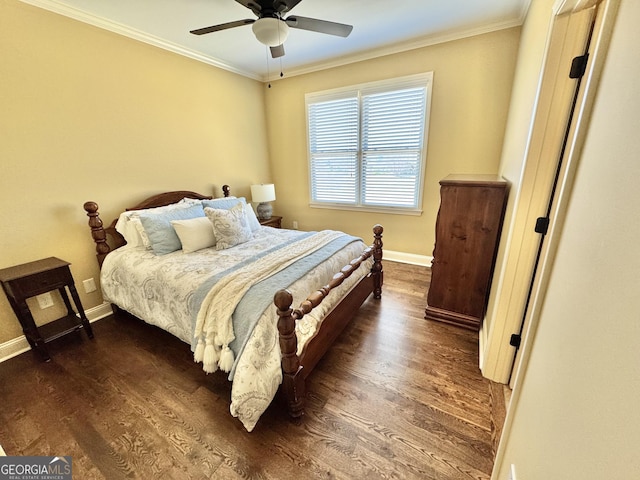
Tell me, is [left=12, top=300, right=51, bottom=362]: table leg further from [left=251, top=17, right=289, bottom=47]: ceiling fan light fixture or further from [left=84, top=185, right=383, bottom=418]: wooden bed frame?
[left=251, top=17, right=289, bottom=47]: ceiling fan light fixture

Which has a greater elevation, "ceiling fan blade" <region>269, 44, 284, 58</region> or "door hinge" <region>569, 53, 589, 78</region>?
"ceiling fan blade" <region>269, 44, 284, 58</region>

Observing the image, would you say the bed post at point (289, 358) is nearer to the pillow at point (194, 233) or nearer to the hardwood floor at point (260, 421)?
the hardwood floor at point (260, 421)

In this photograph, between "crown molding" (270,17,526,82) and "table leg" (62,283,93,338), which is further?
"crown molding" (270,17,526,82)

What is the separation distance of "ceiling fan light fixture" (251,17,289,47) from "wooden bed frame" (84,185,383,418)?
68.0 inches

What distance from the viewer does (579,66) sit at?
120cm

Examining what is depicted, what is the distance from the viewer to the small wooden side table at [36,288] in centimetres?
186

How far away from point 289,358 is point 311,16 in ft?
9.43

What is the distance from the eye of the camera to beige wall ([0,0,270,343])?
197 centimetres

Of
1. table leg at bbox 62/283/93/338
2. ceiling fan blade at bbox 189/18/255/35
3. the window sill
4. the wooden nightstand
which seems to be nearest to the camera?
ceiling fan blade at bbox 189/18/255/35

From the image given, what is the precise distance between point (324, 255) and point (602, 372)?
1.69 meters

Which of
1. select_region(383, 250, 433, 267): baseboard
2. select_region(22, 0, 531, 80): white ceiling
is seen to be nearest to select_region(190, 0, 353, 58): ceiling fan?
select_region(22, 0, 531, 80): white ceiling

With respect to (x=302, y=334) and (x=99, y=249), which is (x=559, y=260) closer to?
(x=302, y=334)

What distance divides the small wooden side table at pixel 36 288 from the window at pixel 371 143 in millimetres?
3042

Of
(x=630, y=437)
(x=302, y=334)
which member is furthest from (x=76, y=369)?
(x=630, y=437)
